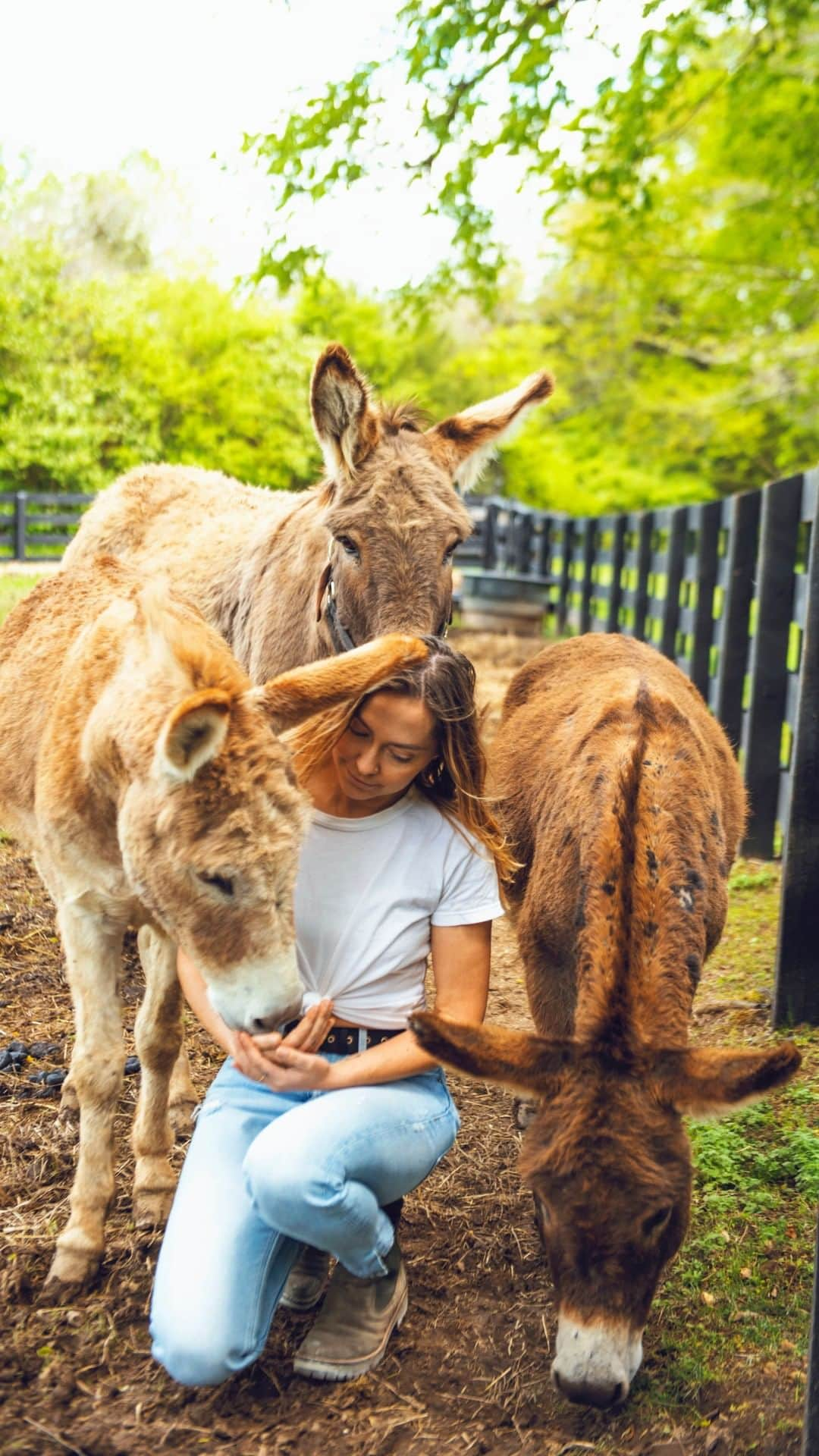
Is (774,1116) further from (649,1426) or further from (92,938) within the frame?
(92,938)

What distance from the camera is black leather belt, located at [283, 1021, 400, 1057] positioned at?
310cm

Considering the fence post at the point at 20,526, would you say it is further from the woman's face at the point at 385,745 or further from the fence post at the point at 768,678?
the woman's face at the point at 385,745

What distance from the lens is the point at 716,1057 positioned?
2512 mm

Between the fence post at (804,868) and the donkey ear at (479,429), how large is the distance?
1.41 m

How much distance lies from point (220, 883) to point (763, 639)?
558 centimetres

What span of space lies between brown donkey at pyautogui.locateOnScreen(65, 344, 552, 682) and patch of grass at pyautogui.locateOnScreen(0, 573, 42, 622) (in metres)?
1.68

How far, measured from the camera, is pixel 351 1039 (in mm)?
3107

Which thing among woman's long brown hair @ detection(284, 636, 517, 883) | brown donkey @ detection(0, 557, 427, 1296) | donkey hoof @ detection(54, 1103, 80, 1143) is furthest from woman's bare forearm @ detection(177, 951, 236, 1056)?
donkey hoof @ detection(54, 1103, 80, 1143)

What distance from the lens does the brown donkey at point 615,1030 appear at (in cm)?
247

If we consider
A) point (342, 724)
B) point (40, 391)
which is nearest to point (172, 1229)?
point (342, 724)

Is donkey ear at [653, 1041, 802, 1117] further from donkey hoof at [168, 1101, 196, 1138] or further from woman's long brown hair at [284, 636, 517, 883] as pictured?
donkey hoof at [168, 1101, 196, 1138]

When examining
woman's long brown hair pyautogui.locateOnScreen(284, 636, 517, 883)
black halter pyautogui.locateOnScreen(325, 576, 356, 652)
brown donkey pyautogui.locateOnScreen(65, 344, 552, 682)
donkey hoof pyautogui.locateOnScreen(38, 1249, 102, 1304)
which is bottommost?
donkey hoof pyautogui.locateOnScreen(38, 1249, 102, 1304)

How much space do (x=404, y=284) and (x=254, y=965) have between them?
9912 mm

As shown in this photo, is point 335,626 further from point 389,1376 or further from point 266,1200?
point 389,1376
